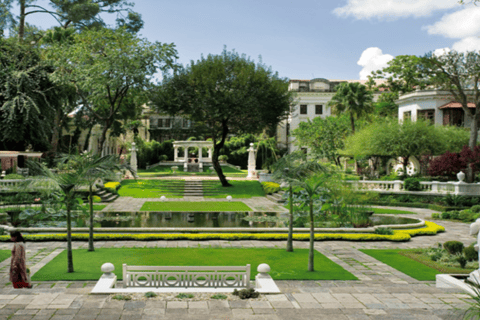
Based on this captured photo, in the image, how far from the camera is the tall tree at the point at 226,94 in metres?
31.3

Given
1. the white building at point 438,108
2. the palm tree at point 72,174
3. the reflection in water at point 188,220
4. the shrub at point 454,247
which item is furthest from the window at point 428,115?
the palm tree at point 72,174

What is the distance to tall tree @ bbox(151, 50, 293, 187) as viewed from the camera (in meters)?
31.3

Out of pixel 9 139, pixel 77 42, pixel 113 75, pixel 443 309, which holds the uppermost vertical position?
pixel 77 42

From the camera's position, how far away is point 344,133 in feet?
151

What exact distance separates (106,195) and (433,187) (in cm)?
2097

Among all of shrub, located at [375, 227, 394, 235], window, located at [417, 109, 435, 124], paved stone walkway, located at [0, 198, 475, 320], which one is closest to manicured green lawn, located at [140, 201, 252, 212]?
shrub, located at [375, 227, 394, 235]

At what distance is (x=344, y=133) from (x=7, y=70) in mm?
30806

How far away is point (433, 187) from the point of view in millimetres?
29000

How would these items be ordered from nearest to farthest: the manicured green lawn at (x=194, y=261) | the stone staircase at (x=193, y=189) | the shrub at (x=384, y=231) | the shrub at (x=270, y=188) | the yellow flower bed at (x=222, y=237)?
1. the manicured green lawn at (x=194, y=261)
2. the yellow flower bed at (x=222, y=237)
3. the shrub at (x=384, y=231)
4. the shrub at (x=270, y=188)
5. the stone staircase at (x=193, y=189)

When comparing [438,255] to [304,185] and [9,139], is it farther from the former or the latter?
[9,139]

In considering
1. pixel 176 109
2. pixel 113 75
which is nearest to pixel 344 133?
pixel 176 109

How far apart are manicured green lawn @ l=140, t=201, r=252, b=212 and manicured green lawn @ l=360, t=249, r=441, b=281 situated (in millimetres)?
11362

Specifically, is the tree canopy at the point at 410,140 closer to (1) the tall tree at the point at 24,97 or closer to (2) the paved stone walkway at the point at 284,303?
(2) the paved stone walkway at the point at 284,303

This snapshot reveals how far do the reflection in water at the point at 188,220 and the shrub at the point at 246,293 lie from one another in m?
9.70
